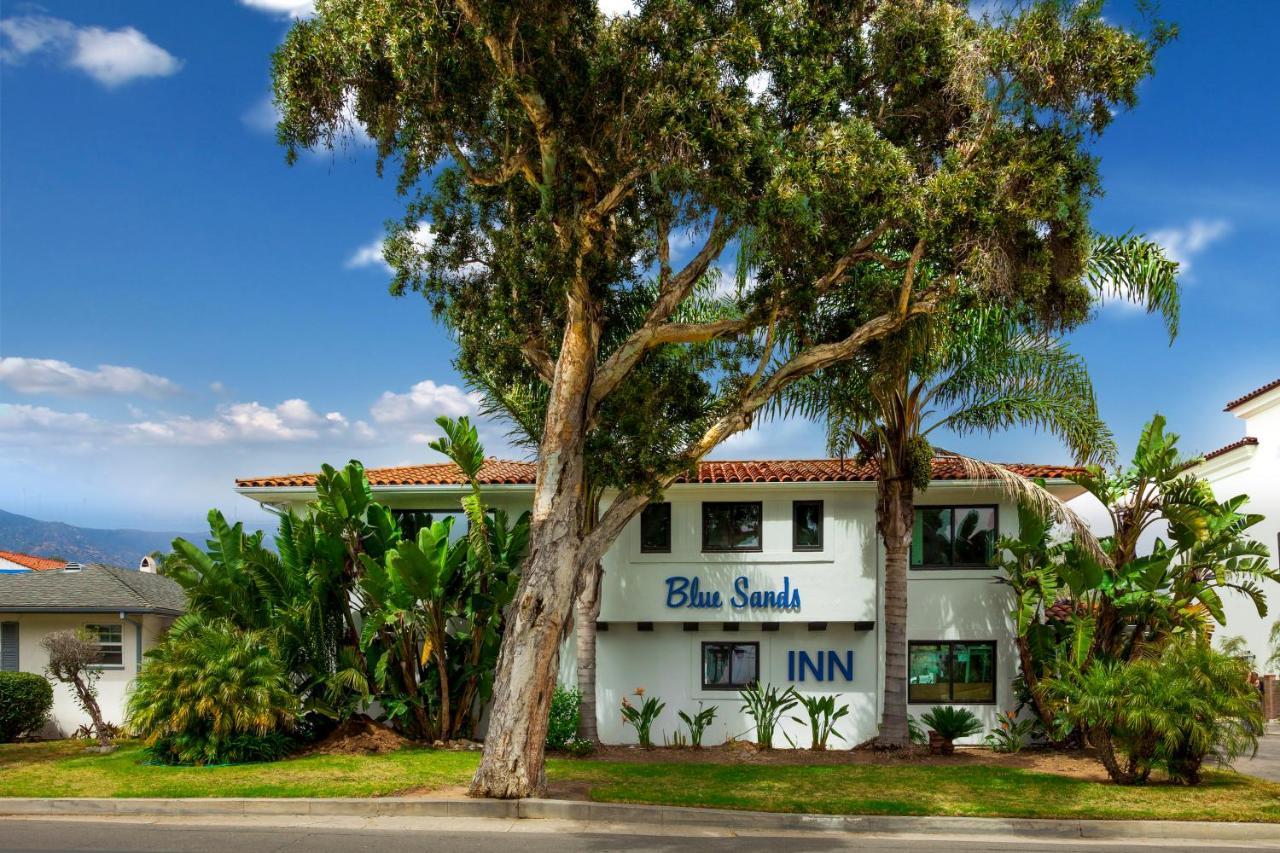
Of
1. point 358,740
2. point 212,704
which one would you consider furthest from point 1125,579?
point 212,704

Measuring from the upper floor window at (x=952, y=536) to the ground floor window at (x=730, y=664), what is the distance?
365 cm

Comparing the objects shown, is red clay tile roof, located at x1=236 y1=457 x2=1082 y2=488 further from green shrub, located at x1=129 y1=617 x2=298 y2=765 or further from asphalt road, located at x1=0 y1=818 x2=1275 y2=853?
asphalt road, located at x1=0 y1=818 x2=1275 y2=853

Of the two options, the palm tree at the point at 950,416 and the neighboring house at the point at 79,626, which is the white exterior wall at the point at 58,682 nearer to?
the neighboring house at the point at 79,626

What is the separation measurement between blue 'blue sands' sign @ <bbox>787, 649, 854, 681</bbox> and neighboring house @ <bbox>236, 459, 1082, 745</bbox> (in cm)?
2

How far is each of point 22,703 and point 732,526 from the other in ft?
46.3

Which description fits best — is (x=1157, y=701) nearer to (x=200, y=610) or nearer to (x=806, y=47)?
(x=806, y=47)

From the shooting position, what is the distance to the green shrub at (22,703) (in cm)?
2133

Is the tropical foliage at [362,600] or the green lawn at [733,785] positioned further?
the tropical foliage at [362,600]

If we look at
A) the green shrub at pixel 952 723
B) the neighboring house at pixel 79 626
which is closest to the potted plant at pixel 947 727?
the green shrub at pixel 952 723

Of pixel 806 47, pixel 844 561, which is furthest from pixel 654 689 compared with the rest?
pixel 806 47

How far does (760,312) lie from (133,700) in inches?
456

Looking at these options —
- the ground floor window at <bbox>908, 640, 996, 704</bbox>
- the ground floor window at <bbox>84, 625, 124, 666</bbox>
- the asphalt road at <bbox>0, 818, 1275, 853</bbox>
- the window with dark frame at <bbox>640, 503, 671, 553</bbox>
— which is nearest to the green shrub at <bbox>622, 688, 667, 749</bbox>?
the window with dark frame at <bbox>640, 503, 671, 553</bbox>

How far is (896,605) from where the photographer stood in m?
19.5

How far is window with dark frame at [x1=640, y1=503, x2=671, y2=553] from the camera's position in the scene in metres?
21.8
